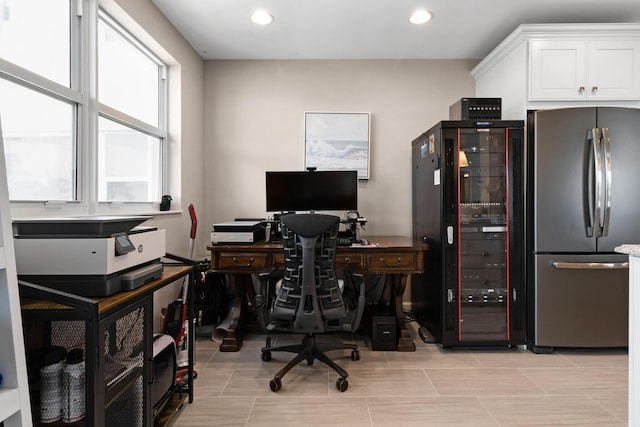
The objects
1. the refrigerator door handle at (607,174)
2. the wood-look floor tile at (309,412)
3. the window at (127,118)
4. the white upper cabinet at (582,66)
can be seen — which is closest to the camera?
the wood-look floor tile at (309,412)

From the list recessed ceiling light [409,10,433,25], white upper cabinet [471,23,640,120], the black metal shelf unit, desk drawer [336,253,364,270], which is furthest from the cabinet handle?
white upper cabinet [471,23,640,120]

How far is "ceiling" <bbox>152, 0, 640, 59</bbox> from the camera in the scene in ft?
8.18

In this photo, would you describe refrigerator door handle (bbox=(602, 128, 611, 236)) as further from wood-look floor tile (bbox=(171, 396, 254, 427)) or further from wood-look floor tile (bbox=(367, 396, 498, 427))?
wood-look floor tile (bbox=(171, 396, 254, 427))

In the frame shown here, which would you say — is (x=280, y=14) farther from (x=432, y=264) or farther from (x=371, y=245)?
(x=432, y=264)

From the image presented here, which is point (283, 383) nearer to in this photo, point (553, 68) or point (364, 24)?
point (364, 24)

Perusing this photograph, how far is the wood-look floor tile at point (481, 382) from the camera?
2074 millimetres

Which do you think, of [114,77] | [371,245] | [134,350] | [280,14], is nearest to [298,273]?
[371,245]

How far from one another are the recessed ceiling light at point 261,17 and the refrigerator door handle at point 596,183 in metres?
2.61

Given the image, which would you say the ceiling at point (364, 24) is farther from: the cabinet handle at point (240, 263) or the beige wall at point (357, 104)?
the cabinet handle at point (240, 263)

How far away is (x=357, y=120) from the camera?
3373mm

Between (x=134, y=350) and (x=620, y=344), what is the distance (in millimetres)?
3335

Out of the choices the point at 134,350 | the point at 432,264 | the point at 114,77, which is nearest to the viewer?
the point at 134,350

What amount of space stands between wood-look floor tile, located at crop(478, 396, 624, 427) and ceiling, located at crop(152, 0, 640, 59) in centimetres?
273

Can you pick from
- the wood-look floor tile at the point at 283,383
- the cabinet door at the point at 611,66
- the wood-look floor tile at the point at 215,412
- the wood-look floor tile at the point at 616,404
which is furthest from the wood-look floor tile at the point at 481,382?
the cabinet door at the point at 611,66
